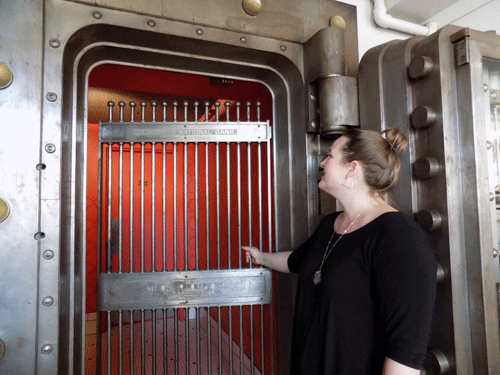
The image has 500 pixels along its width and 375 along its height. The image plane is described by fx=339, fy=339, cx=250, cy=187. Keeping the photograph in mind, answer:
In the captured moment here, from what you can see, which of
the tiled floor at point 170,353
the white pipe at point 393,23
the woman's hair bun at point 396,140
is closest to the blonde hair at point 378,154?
the woman's hair bun at point 396,140

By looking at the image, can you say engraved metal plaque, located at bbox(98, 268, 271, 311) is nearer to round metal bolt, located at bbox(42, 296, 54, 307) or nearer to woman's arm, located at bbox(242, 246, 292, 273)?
woman's arm, located at bbox(242, 246, 292, 273)

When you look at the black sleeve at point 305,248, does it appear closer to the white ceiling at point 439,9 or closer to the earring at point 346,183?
the earring at point 346,183

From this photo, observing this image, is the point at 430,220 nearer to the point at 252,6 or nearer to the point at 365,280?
the point at 365,280

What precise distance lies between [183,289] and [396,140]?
837mm

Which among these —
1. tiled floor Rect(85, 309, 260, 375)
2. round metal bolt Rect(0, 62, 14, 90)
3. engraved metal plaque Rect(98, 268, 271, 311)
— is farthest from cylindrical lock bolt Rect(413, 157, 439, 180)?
tiled floor Rect(85, 309, 260, 375)

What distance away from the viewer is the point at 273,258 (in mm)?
1199

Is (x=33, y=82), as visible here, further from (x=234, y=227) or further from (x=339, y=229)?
(x=234, y=227)

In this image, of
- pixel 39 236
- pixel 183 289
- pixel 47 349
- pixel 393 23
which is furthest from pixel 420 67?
pixel 47 349

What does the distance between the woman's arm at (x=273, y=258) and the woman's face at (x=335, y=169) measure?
34 cm

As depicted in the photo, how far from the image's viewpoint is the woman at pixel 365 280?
710mm

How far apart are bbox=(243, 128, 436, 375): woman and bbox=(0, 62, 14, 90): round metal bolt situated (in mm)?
Result: 874

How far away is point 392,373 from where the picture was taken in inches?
27.8

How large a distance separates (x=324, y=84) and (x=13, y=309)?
1.11m

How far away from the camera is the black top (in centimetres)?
71
